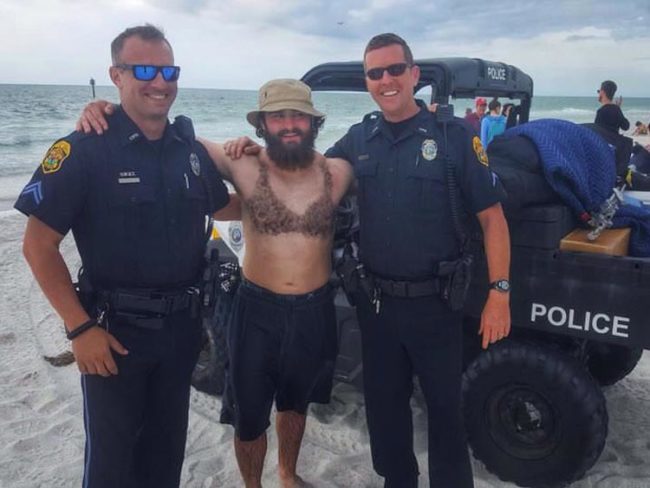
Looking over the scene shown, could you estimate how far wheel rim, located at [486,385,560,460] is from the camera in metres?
2.84

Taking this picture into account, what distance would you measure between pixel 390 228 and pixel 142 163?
1.04 metres

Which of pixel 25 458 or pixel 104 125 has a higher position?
pixel 104 125

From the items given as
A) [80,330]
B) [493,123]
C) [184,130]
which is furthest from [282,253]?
[493,123]

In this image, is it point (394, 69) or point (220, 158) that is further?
point (220, 158)

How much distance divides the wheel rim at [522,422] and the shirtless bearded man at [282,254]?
934 millimetres

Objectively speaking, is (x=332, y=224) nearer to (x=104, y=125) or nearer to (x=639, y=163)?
(x=104, y=125)

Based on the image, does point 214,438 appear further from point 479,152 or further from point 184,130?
point 479,152

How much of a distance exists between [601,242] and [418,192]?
92cm

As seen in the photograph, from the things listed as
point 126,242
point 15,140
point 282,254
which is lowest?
point 15,140

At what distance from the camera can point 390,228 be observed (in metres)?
2.49

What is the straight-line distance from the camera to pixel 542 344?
9.43ft

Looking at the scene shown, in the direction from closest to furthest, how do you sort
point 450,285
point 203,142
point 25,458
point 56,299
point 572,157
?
point 56,299
point 450,285
point 203,142
point 572,157
point 25,458

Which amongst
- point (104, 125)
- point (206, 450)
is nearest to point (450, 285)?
point (104, 125)

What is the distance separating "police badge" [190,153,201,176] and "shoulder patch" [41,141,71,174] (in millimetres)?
454
